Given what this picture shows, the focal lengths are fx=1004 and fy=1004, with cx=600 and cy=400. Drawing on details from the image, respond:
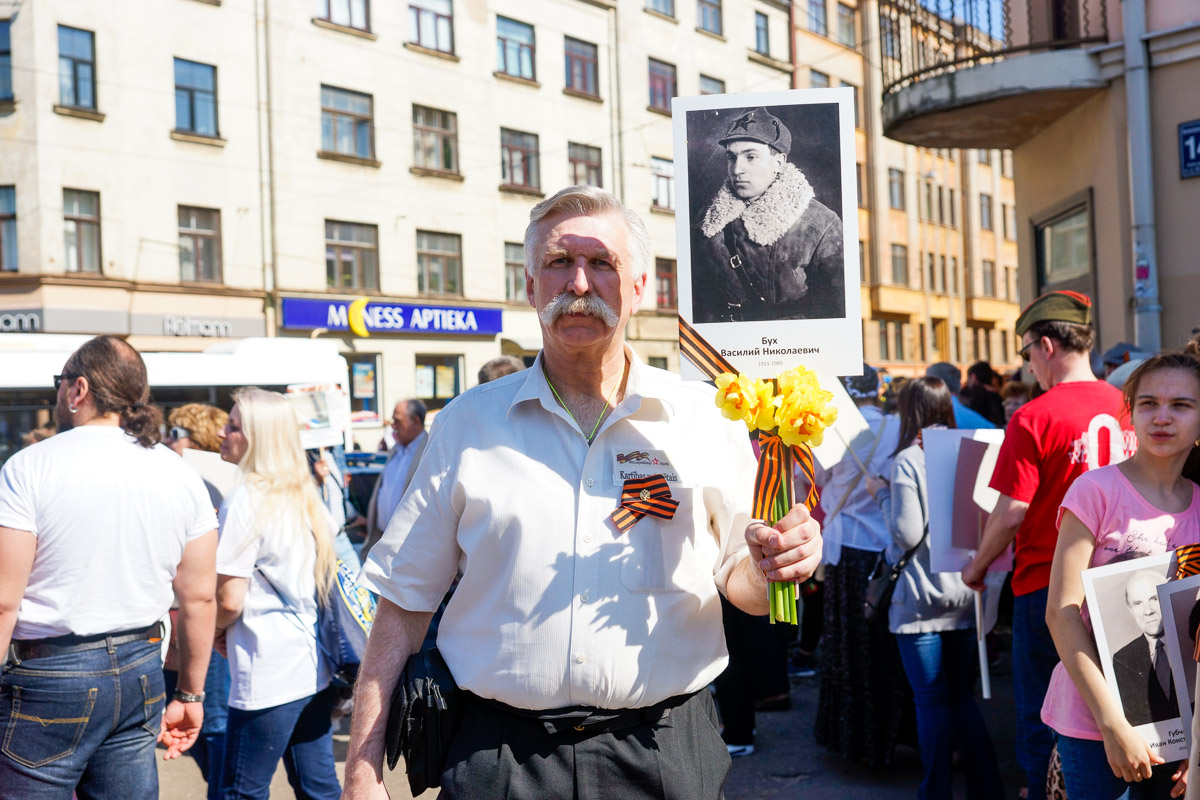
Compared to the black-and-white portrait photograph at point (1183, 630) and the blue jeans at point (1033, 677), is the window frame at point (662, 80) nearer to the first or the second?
the blue jeans at point (1033, 677)

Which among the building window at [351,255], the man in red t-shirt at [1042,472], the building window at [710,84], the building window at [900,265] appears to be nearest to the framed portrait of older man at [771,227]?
the man in red t-shirt at [1042,472]

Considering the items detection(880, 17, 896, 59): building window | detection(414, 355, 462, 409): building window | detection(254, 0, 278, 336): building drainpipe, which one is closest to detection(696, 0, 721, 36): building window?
detection(414, 355, 462, 409): building window

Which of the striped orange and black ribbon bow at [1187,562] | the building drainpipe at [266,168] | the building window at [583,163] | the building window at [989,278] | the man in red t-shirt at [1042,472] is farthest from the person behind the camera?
the building window at [989,278]

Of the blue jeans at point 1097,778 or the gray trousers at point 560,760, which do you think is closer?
the gray trousers at point 560,760

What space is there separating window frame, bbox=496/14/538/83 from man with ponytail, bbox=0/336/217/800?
24.9 meters

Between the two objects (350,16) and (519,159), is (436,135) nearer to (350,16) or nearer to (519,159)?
(519,159)

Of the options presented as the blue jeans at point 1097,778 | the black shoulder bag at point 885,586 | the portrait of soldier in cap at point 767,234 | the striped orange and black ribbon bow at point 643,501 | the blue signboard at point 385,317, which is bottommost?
the blue jeans at point 1097,778

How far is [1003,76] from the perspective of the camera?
835 cm

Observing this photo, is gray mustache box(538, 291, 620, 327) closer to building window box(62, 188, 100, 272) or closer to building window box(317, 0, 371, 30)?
building window box(62, 188, 100, 272)

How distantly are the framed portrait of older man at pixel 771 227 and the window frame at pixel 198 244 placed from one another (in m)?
21.0

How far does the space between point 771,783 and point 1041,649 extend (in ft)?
6.15

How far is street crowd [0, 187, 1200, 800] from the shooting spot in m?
2.15

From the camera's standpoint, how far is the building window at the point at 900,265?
39.7m

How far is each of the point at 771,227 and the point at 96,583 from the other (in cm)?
235
